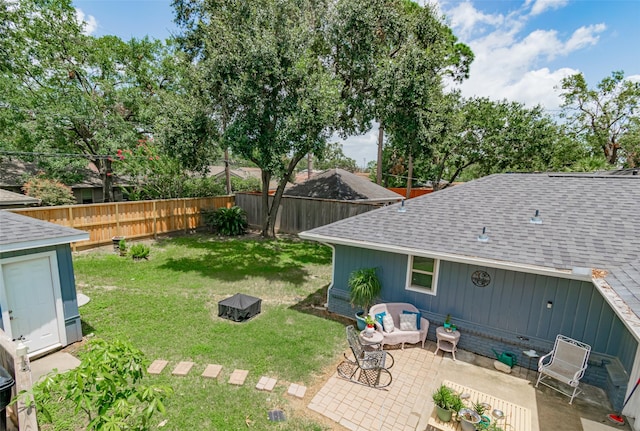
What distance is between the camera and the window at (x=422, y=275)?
733cm

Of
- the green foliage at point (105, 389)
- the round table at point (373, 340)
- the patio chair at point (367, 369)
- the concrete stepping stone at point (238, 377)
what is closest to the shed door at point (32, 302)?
the concrete stepping stone at point (238, 377)

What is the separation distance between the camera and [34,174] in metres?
19.9

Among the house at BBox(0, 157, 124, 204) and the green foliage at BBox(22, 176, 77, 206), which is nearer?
the green foliage at BBox(22, 176, 77, 206)

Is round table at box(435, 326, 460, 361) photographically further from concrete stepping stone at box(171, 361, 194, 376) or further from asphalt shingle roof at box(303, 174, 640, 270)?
concrete stepping stone at box(171, 361, 194, 376)

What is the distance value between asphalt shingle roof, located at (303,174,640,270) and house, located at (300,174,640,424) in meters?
0.02

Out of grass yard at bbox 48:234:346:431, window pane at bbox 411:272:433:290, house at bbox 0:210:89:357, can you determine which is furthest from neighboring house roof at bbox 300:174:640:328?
house at bbox 0:210:89:357

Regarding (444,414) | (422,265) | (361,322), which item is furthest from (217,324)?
(422,265)

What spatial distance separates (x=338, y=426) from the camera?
477 cm

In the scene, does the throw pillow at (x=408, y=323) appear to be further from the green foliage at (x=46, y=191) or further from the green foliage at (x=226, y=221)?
the green foliage at (x=46, y=191)

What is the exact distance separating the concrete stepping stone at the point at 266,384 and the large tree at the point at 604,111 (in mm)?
29494

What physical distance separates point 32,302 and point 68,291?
0.59m

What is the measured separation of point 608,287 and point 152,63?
24.2 metres

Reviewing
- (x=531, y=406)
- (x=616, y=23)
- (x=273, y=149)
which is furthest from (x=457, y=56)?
(x=531, y=406)

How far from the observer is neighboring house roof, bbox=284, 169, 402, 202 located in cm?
1759
